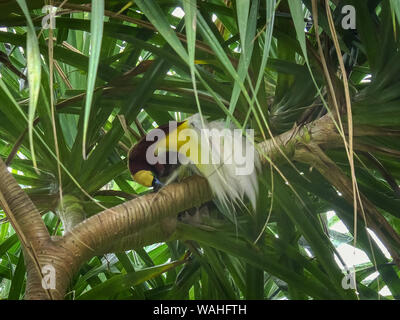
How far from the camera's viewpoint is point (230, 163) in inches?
45.2

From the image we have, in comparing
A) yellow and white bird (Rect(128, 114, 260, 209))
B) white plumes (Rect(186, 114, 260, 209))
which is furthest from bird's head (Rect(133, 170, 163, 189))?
white plumes (Rect(186, 114, 260, 209))

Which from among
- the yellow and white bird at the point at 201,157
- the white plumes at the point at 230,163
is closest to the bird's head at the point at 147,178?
the yellow and white bird at the point at 201,157

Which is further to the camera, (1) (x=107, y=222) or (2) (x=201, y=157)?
(2) (x=201, y=157)

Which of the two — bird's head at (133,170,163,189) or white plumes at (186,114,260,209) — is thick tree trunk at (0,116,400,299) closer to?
white plumes at (186,114,260,209)

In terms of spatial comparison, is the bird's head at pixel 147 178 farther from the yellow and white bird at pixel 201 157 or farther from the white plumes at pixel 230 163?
the white plumes at pixel 230 163

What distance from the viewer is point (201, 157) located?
1.15 m

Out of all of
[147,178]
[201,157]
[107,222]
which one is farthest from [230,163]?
[107,222]

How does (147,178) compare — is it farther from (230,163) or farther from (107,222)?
(107,222)

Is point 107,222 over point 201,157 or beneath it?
beneath

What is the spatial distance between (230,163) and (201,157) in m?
0.06

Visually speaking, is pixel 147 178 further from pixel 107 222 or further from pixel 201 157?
pixel 107 222
